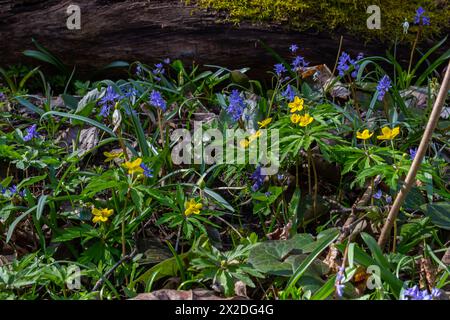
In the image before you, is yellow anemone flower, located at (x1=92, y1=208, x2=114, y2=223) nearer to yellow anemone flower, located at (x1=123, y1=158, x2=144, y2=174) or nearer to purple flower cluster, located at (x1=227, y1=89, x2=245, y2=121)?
yellow anemone flower, located at (x1=123, y1=158, x2=144, y2=174)

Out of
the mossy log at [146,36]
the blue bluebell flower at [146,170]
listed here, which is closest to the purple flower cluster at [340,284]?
the blue bluebell flower at [146,170]

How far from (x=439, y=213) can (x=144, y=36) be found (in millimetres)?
1938

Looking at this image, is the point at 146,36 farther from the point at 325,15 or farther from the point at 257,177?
the point at 257,177

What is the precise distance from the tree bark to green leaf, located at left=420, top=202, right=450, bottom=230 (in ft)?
4.34

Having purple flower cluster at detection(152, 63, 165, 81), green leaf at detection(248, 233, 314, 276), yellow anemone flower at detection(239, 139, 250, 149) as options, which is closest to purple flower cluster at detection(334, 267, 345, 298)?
green leaf at detection(248, 233, 314, 276)

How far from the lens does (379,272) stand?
2.16 m

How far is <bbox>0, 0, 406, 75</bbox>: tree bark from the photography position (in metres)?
3.64

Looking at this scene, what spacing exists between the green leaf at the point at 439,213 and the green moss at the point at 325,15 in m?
1.36

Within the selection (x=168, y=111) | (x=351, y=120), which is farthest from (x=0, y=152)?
(x=351, y=120)

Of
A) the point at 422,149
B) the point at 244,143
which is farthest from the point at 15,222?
the point at 422,149

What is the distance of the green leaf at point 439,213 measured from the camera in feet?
8.02

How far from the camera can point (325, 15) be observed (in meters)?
3.62
